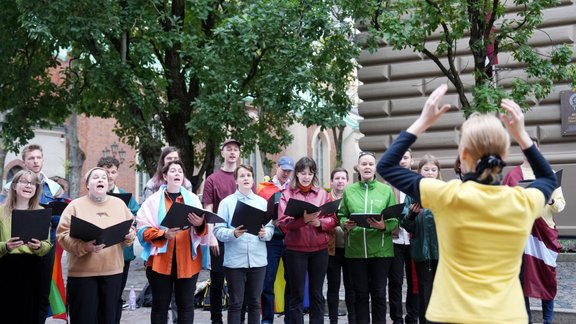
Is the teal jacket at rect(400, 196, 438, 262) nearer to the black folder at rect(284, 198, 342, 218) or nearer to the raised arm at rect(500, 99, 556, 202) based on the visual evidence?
the black folder at rect(284, 198, 342, 218)

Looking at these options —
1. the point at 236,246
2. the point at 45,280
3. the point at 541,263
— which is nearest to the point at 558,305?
the point at 541,263

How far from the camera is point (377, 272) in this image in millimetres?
7387

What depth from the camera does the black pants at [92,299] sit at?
6.27 metres

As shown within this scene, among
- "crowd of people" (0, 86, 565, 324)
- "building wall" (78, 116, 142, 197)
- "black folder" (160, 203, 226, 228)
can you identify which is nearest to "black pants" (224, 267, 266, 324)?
"crowd of people" (0, 86, 565, 324)

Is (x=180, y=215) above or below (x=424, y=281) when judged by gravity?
above

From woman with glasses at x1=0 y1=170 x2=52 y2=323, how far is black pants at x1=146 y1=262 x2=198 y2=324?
112 centimetres

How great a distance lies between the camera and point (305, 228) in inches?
295

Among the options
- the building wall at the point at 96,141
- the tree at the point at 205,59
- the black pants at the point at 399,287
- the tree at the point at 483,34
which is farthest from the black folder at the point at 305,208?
the building wall at the point at 96,141

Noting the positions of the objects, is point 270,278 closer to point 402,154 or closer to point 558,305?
point 558,305

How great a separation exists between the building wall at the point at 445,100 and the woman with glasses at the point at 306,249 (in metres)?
6.16

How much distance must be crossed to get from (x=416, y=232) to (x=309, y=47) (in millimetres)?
6055

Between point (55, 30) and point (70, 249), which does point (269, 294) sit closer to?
point (70, 249)

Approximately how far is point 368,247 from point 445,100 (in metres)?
7.34

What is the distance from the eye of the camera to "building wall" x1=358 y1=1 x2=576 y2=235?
42.3 feet
